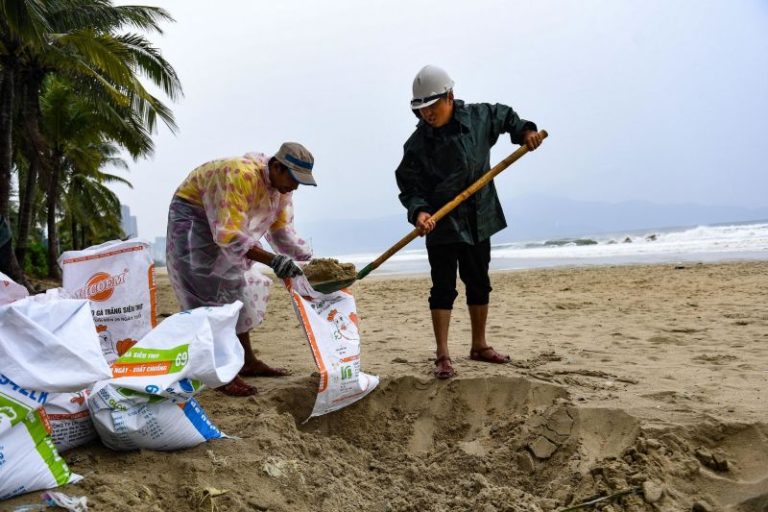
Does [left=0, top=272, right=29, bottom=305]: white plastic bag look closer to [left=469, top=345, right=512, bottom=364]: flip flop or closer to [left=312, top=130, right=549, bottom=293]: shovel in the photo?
[left=312, top=130, right=549, bottom=293]: shovel

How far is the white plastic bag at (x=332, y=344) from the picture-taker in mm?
2532

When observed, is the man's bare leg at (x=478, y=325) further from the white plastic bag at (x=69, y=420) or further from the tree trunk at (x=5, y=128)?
the tree trunk at (x=5, y=128)

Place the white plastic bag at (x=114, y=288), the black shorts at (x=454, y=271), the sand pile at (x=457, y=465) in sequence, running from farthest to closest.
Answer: the black shorts at (x=454, y=271)
the white plastic bag at (x=114, y=288)
the sand pile at (x=457, y=465)

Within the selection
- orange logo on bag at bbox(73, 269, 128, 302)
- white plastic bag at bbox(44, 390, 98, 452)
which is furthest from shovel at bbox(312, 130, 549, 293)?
white plastic bag at bbox(44, 390, 98, 452)

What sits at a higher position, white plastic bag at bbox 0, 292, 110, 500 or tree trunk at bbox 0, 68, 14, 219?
tree trunk at bbox 0, 68, 14, 219

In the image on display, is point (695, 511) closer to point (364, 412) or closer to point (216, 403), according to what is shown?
point (364, 412)

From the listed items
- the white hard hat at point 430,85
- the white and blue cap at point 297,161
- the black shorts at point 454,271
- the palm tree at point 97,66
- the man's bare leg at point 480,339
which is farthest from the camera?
the palm tree at point 97,66

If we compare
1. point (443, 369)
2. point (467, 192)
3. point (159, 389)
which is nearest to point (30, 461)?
point (159, 389)

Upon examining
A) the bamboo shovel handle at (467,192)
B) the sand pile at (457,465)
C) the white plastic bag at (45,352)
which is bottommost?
the sand pile at (457,465)

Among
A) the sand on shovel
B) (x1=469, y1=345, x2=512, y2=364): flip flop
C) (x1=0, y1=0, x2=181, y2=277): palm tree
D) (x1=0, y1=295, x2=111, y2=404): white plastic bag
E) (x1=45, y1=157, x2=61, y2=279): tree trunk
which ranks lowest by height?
(x1=469, y1=345, x2=512, y2=364): flip flop

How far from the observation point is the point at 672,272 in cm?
882

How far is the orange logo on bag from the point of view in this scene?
232 cm

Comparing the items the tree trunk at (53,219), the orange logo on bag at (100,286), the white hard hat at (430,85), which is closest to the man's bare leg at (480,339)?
the white hard hat at (430,85)

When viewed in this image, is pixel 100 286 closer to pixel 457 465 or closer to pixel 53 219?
pixel 457 465
